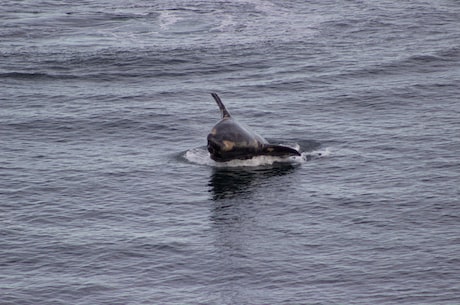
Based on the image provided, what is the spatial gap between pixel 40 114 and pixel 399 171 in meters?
29.8

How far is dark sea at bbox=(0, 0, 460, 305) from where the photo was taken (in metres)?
50.2

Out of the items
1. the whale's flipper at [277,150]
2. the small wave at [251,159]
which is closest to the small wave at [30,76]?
the small wave at [251,159]

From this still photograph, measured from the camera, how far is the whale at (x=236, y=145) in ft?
212

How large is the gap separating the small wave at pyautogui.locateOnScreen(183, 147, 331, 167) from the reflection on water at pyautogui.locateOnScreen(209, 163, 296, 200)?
547 millimetres

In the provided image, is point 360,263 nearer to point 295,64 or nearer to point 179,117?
point 179,117

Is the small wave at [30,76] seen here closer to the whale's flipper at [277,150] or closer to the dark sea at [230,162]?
the dark sea at [230,162]

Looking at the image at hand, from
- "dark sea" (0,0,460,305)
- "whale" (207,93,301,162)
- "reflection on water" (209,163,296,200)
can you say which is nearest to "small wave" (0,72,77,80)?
"dark sea" (0,0,460,305)

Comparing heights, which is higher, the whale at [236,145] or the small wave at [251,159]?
the whale at [236,145]

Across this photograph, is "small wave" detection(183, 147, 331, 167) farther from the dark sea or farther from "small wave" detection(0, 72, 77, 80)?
"small wave" detection(0, 72, 77, 80)

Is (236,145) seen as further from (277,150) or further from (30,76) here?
(30,76)

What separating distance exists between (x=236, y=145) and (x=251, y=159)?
1.87 m

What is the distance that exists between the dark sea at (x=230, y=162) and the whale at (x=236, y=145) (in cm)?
81

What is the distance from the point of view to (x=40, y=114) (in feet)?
262

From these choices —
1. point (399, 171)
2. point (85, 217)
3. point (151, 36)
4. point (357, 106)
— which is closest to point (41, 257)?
point (85, 217)
